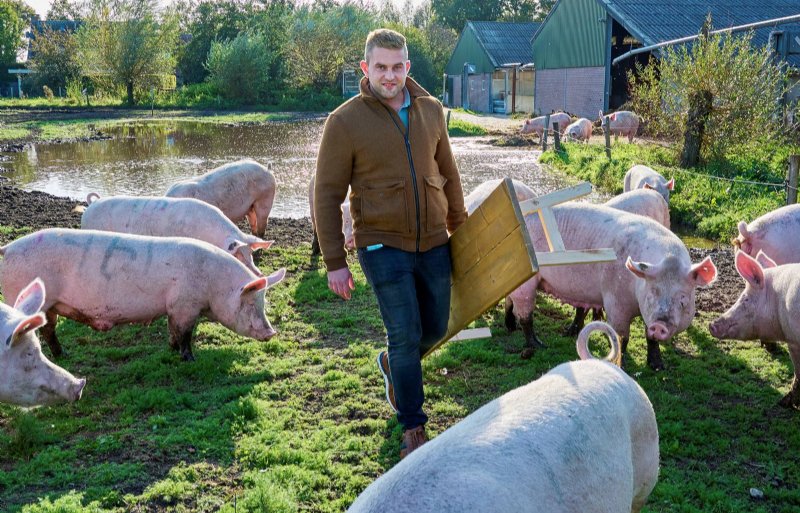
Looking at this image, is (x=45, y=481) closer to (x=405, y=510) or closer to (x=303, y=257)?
(x=405, y=510)

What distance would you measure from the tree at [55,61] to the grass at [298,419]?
158ft

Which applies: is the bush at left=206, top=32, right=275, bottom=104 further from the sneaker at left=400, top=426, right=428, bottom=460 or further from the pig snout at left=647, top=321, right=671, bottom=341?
the sneaker at left=400, top=426, right=428, bottom=460

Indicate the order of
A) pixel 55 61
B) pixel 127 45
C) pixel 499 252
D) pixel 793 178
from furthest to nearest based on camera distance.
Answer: pixel 55 61, pixel 127 45, pixel 793 178, pixel 499 252

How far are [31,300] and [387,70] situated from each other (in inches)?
116

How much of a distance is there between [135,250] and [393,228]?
10.0 ft

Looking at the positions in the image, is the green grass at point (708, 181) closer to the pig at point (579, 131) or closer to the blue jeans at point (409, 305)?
the pig at point (579, 131)

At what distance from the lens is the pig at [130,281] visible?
20.1 ft

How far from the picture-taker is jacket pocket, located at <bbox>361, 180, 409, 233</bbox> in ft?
13.2

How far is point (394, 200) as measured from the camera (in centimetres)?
404

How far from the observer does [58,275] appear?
241 inches

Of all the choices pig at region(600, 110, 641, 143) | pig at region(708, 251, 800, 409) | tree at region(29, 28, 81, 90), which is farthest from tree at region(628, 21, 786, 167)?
tree at region(29, 28, 81, 90)

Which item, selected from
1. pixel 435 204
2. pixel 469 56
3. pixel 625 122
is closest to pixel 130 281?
pixel 435 204

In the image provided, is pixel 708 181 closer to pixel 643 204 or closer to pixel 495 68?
pixel 643 204

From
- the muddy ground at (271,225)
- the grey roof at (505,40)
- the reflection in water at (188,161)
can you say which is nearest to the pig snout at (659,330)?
the muddy ground at (271,225)
